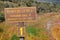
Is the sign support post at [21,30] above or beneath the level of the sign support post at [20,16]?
beneath

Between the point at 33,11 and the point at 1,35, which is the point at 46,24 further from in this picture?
the point at 1,35

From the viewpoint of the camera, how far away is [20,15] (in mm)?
8508

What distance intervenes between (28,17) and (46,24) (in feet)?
3.06

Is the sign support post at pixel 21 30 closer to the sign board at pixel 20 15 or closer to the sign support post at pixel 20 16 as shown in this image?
the sign support post at pixel 20 16

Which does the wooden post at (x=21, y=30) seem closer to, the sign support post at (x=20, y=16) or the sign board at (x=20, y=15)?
the sign support post at (x=20, y=16)

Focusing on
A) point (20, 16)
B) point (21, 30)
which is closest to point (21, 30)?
point (21, 30)

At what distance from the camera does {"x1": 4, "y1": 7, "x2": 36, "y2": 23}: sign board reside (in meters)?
8.39

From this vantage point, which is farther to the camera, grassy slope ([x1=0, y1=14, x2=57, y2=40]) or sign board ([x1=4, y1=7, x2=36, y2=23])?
grassy slope ([x1=0, y1=14, x2=57, y2=40])

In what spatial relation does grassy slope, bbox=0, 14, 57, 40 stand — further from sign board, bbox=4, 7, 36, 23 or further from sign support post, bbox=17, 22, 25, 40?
sign board, bbox=4, 7, 36, 23

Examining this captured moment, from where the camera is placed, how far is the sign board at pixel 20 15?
8391 millimetres

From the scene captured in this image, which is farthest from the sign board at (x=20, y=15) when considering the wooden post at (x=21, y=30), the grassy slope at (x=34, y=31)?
the grassy slope at (x=34, y=31)

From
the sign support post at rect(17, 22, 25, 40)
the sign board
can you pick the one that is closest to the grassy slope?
the sign support post at rect(17, 22, 25, 40)

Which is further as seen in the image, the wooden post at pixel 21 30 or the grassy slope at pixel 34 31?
the grassy slope at pixel 34 31

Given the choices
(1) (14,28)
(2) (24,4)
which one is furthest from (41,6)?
(1) (14,28)
